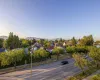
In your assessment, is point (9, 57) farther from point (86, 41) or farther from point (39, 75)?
point (86, 41)

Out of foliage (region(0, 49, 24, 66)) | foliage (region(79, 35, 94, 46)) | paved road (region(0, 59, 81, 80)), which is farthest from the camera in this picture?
foliage (region(79, 35, 94, 46))

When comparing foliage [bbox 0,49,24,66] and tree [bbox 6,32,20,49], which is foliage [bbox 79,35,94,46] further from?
foliage [bbox 0,49,24,66]

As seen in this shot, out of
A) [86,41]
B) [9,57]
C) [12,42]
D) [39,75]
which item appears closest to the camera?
[39,75]

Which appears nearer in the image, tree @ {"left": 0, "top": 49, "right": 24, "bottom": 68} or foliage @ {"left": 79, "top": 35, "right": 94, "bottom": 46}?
tree @ {"left": 0, "top": 49, "right": 24, "bottom": 68}

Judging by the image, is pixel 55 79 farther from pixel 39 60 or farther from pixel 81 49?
pixel 81 49

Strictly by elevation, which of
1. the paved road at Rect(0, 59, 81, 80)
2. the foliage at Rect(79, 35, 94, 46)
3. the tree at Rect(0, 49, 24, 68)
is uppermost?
the foliage at Rect(79, 35, 94, 46)

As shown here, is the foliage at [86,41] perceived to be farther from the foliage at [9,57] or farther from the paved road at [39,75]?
the foliage at [9,57]

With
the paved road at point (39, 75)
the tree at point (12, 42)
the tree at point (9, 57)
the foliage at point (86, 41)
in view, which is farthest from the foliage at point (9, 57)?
the foliage at point (86, 41)

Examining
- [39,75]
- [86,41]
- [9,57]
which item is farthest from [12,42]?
[39,75]

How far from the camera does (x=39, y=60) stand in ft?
149

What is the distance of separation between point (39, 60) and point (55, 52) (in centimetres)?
974

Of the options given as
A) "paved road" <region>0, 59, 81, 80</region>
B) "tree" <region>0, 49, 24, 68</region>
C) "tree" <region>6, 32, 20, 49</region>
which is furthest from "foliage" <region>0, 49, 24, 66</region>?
"tree" <region>6, 32, 20, 49</region>

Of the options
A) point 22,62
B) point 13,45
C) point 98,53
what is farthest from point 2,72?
point 13,45

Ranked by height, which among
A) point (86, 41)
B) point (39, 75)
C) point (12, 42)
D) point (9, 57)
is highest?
point (12, 42)
